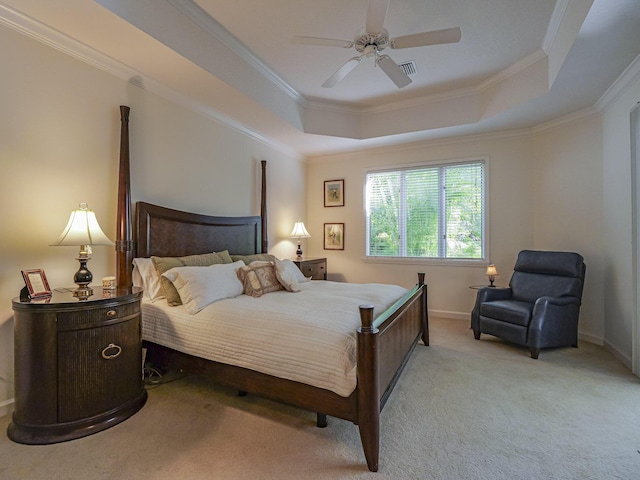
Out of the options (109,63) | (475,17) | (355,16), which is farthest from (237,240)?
(475,17)

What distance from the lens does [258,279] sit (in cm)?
307

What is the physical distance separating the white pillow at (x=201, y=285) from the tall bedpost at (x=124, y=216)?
1.14 feet

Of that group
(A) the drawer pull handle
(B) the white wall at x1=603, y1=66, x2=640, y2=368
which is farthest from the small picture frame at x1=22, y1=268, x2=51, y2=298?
(B) the white wall at x1=603, y1=66, x2=640, y2=368

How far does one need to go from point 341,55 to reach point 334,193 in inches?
105

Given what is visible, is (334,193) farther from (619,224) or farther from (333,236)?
(619,224)

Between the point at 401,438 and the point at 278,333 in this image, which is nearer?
the point at 401,438

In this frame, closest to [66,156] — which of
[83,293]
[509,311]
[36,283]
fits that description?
[36,283]

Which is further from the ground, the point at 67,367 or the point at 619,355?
the point at 67,367

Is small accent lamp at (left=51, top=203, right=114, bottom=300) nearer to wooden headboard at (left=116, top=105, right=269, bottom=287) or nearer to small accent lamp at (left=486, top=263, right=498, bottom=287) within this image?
wooden headboard at (left=116, top=105, right=269, bottom=287)

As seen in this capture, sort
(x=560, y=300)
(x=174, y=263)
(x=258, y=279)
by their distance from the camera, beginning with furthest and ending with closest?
(x=560, y=300) < (x=258, y=279) < (x=174, y=263)

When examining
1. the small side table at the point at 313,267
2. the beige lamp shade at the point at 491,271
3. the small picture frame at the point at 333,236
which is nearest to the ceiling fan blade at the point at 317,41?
the small side table at the point at 313,267

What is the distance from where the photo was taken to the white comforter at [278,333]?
6.11 ft

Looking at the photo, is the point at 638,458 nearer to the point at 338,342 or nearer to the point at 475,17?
the point at 338,342

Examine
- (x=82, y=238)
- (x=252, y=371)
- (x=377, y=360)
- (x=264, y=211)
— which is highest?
(x=264, y=211)
